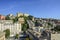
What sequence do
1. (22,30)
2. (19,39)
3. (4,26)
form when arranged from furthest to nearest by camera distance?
(22,30) → (4,26) → (19,39)

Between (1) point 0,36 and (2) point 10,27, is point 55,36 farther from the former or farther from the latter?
(2) point 10,27

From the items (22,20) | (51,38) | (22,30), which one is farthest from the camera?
(22,20)

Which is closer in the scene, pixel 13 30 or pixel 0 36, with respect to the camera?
pixel 0 36

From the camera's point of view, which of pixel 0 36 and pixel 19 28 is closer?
pixel 0 36

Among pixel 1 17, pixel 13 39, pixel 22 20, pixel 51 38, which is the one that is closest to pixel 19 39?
pixel 13 39

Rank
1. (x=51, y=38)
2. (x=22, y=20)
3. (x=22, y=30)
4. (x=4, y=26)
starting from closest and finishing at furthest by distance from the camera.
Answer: (x=51, y=38)
(x=4, y=26)
(x=22, y=30)
(x=22, y=20)

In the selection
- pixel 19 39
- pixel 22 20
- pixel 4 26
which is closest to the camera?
pixel 19 39

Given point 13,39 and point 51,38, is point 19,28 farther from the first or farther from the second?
point 51,38

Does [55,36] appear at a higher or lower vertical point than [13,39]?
higher

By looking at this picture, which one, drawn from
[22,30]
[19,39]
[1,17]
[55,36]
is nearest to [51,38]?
[55,36]
